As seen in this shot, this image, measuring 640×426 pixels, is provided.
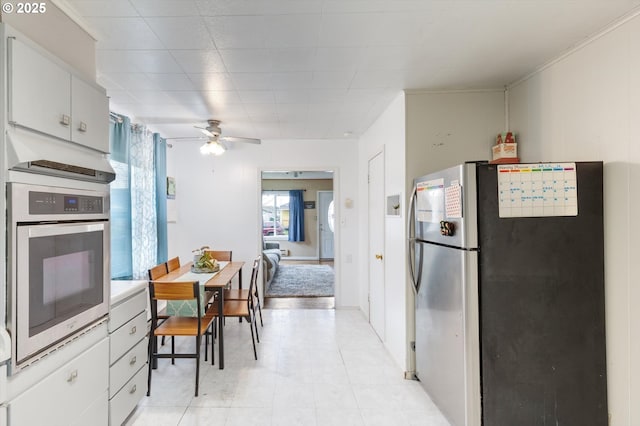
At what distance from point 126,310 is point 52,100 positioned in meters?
1.29

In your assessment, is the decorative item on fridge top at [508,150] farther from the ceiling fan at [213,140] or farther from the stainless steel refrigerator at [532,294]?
the ceiling fan at [213,140]

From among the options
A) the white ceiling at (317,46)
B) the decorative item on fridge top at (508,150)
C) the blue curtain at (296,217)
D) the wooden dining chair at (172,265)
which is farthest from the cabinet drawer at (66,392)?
the blue curtain at (296,217)

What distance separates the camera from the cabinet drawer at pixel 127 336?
1828 millimetres

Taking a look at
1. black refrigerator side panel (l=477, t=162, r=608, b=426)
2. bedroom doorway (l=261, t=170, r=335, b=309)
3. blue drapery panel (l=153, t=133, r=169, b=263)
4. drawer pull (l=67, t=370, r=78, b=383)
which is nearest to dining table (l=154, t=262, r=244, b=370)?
blue drapery panel (l=153, t=133, r=169, b=263)

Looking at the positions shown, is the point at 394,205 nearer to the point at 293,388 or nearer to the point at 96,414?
the point at 293,388

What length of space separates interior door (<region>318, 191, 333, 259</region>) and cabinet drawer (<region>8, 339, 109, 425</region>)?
7.26m

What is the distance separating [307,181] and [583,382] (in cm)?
785

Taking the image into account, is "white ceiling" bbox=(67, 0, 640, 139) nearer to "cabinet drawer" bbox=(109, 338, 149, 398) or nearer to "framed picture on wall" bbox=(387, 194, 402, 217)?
"framed picture on wall" bbox=(387, 194, 402, 217)

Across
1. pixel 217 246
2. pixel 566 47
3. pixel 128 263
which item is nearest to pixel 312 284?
pixel 217 246

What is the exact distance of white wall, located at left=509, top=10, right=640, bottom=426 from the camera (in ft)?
5.15

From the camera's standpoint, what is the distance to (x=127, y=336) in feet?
6.46

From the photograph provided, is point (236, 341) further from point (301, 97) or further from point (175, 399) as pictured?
point (301, 97)

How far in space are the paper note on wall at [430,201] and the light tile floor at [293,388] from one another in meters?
1.36

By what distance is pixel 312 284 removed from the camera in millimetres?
5773
